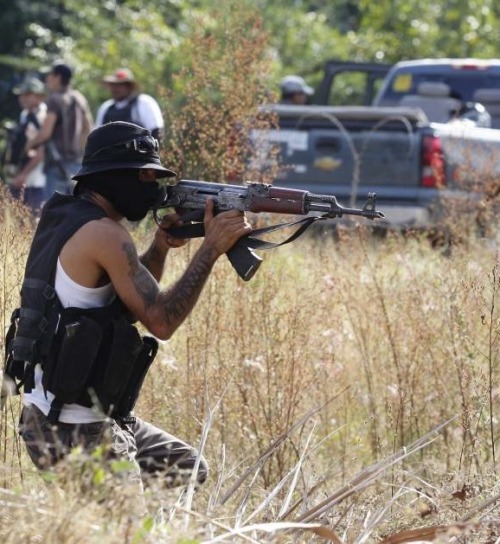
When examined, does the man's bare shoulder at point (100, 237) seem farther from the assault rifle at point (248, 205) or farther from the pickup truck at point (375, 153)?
the pickup truck at point (375, 153)

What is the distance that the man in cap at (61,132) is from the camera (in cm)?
1076

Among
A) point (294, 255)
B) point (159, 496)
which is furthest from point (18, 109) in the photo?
point (159, 496)

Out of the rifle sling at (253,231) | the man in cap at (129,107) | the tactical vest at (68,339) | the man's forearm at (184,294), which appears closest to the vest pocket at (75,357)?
the tactical vest at (68,339)

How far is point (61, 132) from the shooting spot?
10836 mm

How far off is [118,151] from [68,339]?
62cm

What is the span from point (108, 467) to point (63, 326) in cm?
45

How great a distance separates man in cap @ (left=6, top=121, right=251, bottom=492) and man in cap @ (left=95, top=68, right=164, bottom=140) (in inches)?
193

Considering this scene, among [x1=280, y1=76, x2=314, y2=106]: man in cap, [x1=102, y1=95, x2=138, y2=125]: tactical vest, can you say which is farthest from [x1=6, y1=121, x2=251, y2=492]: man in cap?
[x1=280, y1=76, x2=314, y2=106]: man in cap

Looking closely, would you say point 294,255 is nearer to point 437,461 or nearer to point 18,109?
point 437,461

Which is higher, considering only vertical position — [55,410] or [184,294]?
[184,294]

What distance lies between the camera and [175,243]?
4.46 meters

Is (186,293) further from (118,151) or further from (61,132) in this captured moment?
(61,132)

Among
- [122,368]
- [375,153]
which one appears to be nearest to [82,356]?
[122,368]

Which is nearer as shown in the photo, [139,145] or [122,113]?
[139,145]
